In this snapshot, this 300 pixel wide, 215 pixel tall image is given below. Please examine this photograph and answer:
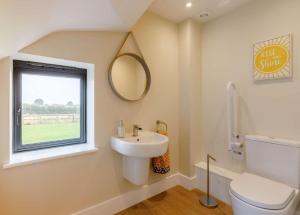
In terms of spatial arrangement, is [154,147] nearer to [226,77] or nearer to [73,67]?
[73,67]

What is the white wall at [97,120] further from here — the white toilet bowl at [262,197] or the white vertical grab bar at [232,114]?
the white toilet bowl at [262,197]

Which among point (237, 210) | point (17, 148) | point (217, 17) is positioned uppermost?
point (217, 17)

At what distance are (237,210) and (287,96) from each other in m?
1.18

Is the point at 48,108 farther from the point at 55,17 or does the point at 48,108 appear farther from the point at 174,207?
the point at 174,207

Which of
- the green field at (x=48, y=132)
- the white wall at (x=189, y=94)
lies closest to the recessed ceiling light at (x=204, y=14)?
the white wall at (x=189, y=94)

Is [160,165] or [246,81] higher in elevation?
[246,81]

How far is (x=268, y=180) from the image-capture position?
1.55 m

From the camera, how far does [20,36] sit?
112cm

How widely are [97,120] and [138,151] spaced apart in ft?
1.76

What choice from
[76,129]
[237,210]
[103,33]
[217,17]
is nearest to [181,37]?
[217,17]

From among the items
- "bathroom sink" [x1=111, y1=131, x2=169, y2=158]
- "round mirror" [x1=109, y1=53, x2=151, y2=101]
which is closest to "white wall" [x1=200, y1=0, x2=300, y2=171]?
"round mirror" [x1=109, y1=53, x2=151, y2=101]

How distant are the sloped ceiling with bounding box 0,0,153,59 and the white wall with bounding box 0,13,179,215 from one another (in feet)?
0.46

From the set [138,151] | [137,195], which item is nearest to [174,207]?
[137,195]

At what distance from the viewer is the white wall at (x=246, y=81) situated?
5.33 ft
